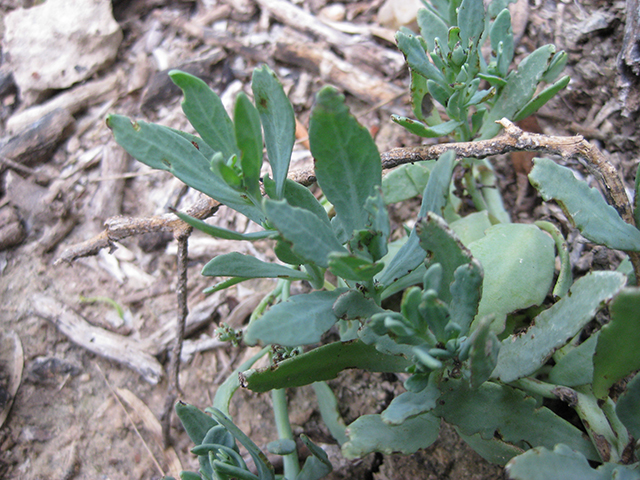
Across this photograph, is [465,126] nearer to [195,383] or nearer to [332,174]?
[332,174]

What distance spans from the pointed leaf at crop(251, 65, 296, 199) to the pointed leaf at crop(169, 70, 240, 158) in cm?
9

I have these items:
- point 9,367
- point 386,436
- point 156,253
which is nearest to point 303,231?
point 386,436

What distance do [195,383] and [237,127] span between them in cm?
134

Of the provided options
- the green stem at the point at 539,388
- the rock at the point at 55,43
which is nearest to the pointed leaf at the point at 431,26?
the green stem at the point at 539,388

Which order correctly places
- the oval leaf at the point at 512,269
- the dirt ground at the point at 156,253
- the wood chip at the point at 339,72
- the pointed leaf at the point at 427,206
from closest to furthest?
1. the pointed leaf at the point at 427,206
2. the oval leaf at the point at 512,269
3. the dirt ground at the point at 156,253
4. the wood chip at the point at 339,72

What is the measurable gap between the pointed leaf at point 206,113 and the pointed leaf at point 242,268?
27 centimetres

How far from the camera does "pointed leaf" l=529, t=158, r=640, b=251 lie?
1.17 m

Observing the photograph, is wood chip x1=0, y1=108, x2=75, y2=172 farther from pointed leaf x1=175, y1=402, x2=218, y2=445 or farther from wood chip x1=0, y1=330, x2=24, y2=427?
pointed leaf x1=175, y1=402, x2=218, y2=445

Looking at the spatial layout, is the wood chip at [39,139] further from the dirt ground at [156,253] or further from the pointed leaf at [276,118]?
the pointed leaf at [276,118]

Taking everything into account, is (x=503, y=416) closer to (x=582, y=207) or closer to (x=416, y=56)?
(x=582, y=207)

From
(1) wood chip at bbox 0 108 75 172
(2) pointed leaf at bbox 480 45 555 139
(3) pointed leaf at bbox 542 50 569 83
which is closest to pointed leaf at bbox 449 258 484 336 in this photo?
(2) pointed leaf at bbox 480 45 555 139

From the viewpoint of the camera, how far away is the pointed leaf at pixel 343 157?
36.5 inches

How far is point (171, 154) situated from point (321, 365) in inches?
26.6

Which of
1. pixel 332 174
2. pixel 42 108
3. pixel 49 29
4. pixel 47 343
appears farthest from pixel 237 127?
pixel 49 29
